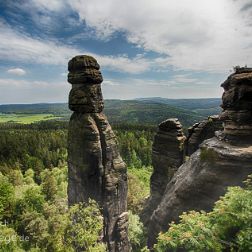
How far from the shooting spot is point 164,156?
142ft

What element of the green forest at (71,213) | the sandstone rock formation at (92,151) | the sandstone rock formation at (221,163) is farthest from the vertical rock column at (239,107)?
the sandstone rock formation at (92,151)

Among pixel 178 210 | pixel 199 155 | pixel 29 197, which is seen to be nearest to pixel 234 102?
pixel 199 155

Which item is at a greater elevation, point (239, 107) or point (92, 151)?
point (239, 107)

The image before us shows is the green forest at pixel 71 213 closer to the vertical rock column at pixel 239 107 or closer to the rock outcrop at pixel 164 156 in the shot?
the rock outcrop at pixel 164 156

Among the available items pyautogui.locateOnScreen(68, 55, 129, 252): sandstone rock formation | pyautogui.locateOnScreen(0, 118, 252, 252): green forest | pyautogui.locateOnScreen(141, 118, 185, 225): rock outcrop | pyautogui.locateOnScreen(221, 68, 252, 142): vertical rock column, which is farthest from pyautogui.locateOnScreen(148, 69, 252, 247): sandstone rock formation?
pyautogui.locateOnScreen(141, 118, 185, 225): rock outcrop

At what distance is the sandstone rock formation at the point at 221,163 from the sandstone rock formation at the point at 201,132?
43.5 feet

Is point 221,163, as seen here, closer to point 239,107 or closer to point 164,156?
point 239,107

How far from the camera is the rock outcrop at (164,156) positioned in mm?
41562

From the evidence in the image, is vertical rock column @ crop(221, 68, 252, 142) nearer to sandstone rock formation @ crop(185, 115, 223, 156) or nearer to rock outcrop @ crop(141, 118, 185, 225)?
sandstone rock formation @ crop(185, 115, 223, 156)

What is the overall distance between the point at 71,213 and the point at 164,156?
20.6 metres

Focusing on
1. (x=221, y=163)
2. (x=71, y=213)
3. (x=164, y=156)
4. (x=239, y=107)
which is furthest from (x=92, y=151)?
(x=239, y=107)

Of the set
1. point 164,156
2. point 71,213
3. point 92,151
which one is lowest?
point 71,213

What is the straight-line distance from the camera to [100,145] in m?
35.8

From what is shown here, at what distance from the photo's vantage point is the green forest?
11945mm
